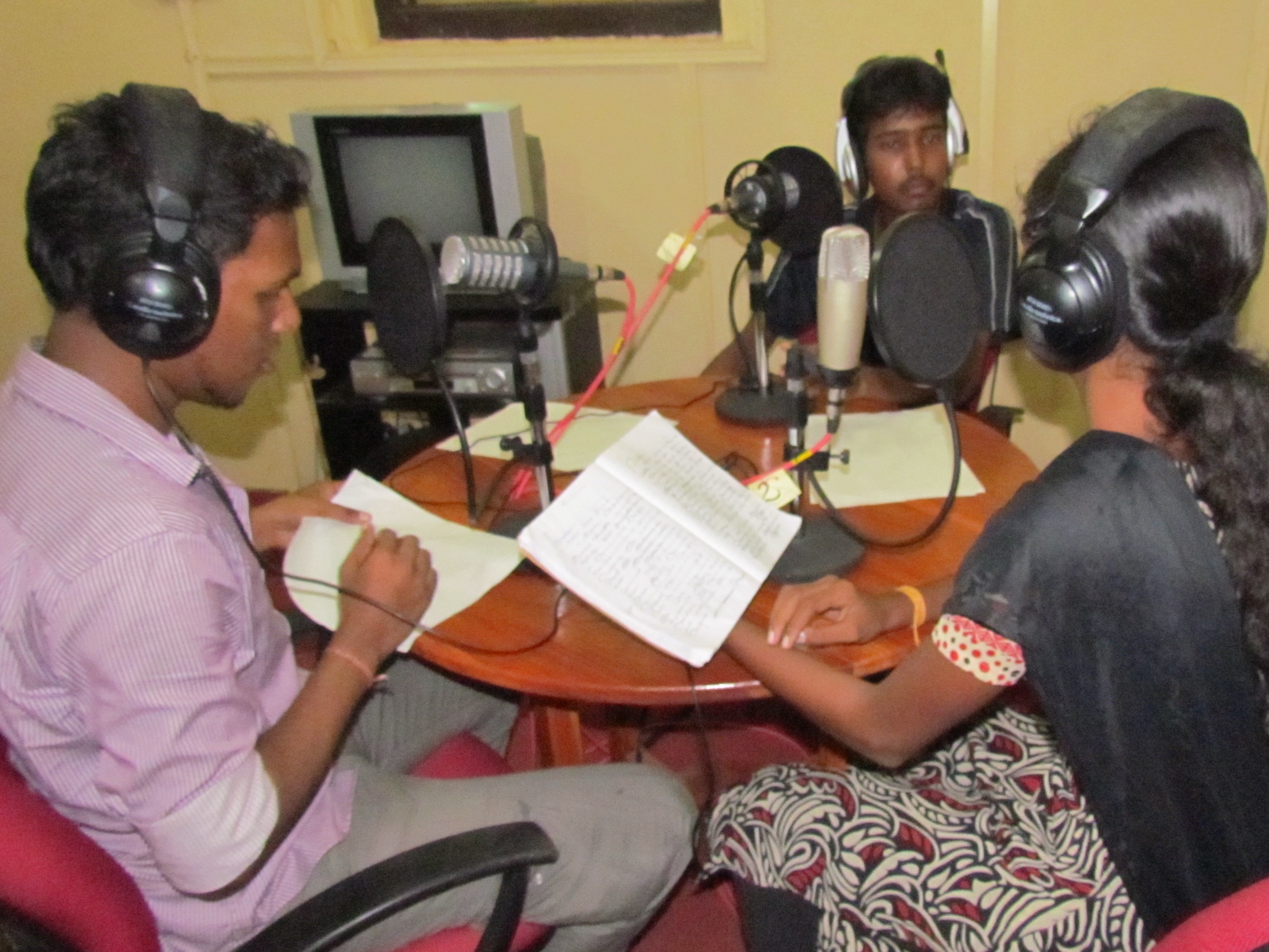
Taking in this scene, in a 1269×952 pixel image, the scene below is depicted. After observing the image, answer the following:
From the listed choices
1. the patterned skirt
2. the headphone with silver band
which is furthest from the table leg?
the headphone with silver band

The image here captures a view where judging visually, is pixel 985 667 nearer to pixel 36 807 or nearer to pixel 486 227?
pixel 36 807

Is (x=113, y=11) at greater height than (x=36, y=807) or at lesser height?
greater

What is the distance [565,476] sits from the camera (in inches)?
60.4

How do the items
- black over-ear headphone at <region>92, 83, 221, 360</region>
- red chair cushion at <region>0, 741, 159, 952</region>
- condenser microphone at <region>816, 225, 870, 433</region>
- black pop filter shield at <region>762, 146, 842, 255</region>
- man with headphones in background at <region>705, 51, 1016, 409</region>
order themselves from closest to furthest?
red chair cushion at <region>0, 741, 159, 952</region>, black over-ear headphone at <region>92, 83, 221, 360</region>, condenser microphone at <region>816, 225, 870, 433</region>, black pop filter shield at <region>762, 146, 842, 255</region>, man with headphones in background at <region>705, 51, 1016, 409</region>

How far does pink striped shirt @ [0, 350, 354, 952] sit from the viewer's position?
836mm

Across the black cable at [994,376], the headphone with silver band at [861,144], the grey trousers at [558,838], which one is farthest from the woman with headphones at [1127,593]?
the black cable at [994,376]

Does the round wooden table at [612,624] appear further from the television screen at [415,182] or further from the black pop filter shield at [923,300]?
the television screen at [415,182]

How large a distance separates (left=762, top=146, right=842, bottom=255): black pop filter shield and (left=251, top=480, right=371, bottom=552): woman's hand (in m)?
0.79

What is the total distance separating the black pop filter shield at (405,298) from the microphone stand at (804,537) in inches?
17.1

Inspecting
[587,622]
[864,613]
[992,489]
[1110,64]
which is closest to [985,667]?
[864,613]

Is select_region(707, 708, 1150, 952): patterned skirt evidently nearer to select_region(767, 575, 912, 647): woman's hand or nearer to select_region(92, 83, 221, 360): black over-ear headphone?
select_region(767, 575, 912, 647): woman's hand

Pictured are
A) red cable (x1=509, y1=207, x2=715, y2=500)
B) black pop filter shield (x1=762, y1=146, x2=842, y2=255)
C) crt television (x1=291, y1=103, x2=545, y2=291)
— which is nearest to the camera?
red cable (x1=509, y1=207, x2=715, y2=500)

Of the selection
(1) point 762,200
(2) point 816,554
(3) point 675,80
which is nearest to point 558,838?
(2) point 816,554

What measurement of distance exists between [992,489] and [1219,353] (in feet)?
1.93
